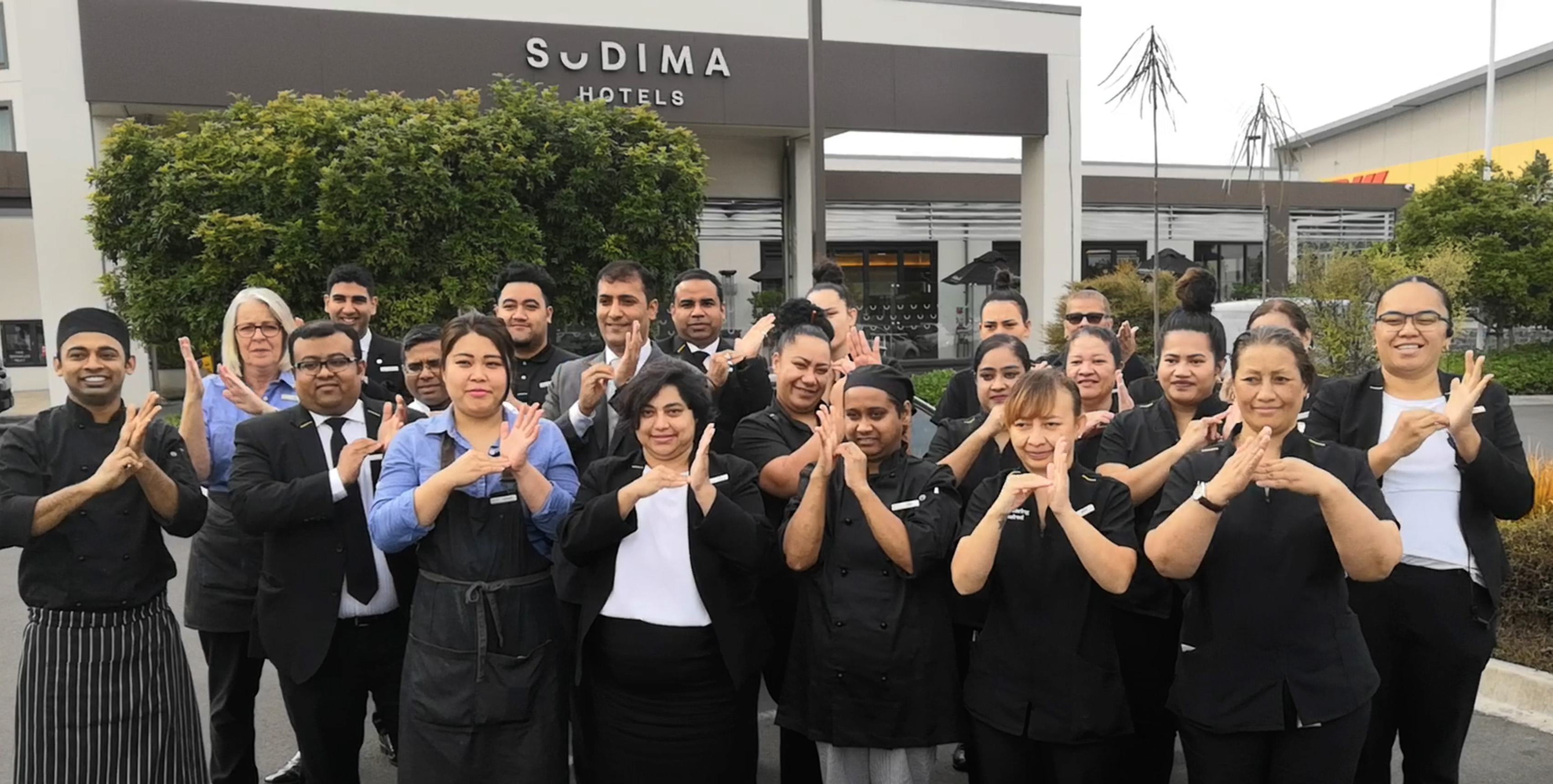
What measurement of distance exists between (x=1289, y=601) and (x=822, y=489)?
1302 millimetres

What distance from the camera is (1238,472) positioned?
2.48 metres

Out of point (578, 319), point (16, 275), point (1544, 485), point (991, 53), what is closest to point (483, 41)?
point (578, 319)

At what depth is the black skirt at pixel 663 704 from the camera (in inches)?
122

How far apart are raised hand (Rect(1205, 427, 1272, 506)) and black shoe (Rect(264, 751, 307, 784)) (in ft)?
12.5

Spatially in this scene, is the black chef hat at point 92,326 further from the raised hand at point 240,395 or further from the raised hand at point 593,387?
the raised hand at point 593,387

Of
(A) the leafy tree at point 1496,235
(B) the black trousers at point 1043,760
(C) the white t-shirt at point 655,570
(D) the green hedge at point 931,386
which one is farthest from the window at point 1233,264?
(C) the white t-shirt at point 655,570

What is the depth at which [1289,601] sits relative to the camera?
266 centimetres

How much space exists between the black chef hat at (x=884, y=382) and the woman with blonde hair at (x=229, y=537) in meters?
2.31

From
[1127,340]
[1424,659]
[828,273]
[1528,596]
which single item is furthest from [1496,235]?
[1424,659]

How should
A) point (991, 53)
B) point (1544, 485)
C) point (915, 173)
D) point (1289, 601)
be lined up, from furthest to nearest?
point (915, 173)
point (991, 53)
point (1544, 485)
point (1289, 601)

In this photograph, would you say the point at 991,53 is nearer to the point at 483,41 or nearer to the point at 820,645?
the point at 483,41

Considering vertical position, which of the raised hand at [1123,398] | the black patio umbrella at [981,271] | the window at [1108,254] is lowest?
the raised hand at [1123,398]

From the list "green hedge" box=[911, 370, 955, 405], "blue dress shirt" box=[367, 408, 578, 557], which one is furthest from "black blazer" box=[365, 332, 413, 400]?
"green hedge" box=[911, 370, 955, 405]

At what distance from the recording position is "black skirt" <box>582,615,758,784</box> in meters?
3.10
